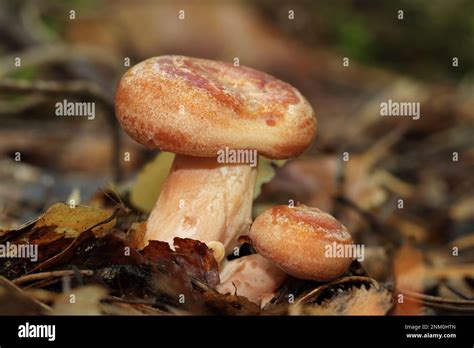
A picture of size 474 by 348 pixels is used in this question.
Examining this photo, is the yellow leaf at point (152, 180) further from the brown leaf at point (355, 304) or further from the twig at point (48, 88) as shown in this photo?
the brown leaf at point (355, 304)

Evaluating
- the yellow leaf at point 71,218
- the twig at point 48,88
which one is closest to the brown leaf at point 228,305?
the yellow leaf at point 71,218

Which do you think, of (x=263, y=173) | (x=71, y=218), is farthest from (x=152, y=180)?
(x=71, y=218)

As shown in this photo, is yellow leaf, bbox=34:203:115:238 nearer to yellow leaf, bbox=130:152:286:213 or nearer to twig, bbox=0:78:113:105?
yellow leaf, bbox=130:152:286:213

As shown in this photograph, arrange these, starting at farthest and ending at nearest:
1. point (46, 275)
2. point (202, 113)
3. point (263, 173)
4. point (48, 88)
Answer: point (48, 88) < point (263, 173) < point (202, 113) < point (46, 275)

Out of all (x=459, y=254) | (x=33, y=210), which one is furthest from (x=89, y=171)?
(x=459, y=254)

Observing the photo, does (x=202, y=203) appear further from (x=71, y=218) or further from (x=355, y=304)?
(x=355, y=304)

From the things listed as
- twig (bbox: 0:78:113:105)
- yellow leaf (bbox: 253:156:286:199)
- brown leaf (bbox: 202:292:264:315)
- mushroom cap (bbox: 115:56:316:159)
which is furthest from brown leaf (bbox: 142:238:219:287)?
twig (bbox: 0:78:113:105)
